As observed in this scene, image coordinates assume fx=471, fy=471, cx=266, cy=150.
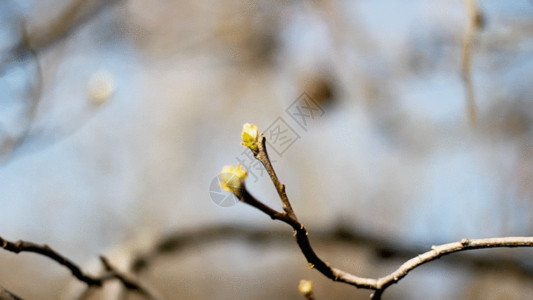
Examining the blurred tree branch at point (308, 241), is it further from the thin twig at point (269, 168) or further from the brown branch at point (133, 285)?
the brown branch at point (133, 285)

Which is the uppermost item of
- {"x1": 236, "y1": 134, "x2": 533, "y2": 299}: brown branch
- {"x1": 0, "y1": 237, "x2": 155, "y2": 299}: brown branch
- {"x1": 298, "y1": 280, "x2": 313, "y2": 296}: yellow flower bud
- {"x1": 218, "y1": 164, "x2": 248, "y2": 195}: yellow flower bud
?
{"x1": 0, "y1": 237, "x2": 155, "y2": 299}: brown branch

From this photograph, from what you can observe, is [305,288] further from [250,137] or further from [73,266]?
[73,266]

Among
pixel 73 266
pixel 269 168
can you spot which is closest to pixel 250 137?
pixel 269 168

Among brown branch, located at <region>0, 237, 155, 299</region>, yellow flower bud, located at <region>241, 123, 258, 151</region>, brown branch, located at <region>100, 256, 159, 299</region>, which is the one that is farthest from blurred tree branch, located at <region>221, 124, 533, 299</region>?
brown branch, located at <region>100, 256, 159, 299</region>

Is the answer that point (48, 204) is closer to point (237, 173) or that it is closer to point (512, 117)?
point (512, 117)

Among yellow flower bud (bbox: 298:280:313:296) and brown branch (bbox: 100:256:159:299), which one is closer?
yellow flower bud (bbox: 298:280:313:296)

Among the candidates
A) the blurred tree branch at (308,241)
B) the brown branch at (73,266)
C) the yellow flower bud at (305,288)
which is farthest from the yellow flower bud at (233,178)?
the brown branch at (73,266)

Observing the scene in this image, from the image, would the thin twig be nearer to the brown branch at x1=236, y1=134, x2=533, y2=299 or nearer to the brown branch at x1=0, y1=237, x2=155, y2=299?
the brown branch at x1=236, y1=134, x2=533, y2=299
